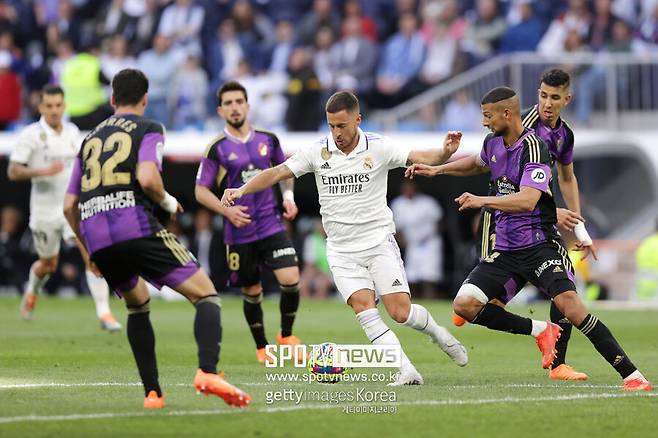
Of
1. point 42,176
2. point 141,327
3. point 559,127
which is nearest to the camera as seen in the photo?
point 141,327

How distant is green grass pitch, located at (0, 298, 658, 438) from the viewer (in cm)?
806

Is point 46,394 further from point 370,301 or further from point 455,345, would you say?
point 455,345

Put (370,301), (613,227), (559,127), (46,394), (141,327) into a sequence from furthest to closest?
(613,227) → (559,127) → (370,301) → (46,394) → (141,327)

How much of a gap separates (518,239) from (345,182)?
4.77ft

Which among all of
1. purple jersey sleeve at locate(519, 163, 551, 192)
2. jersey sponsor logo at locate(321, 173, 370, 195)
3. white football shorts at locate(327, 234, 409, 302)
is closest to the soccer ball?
white football shorts at locate(327, 234, 409, 302)

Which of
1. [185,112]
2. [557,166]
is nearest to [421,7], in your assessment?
[185,112]

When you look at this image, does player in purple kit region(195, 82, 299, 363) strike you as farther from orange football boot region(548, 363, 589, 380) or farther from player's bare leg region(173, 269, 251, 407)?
player's bare leg region(173, 269, 251, 407)

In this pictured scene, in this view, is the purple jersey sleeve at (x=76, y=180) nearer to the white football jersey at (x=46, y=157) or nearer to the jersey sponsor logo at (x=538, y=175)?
the jersey sponsor logo at (x=538, y=175)

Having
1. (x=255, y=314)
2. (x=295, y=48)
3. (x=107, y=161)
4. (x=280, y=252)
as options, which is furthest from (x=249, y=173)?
(x=295, y=48)

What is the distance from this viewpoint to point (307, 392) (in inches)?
382

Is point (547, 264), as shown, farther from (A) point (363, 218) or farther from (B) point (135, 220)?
(B) point (135, 220)

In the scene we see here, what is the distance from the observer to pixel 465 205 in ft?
31.4

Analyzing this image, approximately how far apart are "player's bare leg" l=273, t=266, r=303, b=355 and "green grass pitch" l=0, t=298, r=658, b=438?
17.8 inches

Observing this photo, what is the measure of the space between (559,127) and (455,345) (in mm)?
2110
